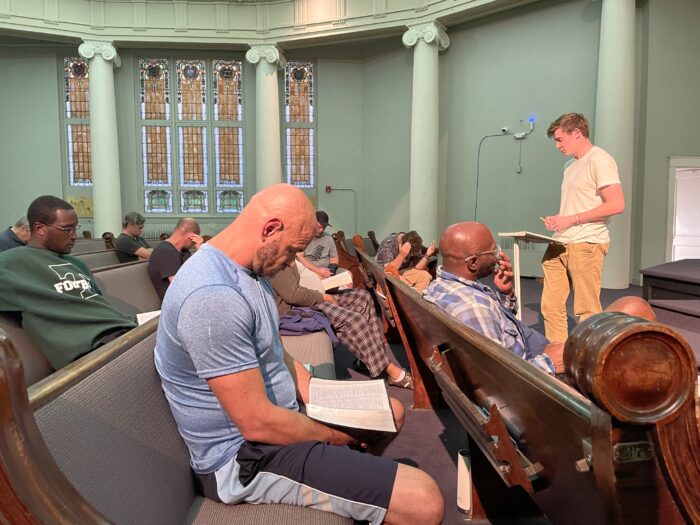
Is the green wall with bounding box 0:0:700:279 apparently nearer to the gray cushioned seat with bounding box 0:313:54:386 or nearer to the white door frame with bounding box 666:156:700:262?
the white door frame with bounding box 666:156:700:262

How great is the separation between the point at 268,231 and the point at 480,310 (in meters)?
0.95

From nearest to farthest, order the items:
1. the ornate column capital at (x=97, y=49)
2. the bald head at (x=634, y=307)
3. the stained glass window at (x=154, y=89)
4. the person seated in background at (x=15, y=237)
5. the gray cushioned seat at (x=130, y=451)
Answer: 1. the gray cushioned seat at (x=130, y=451)
2. the bald head at (x=634, y=307)
3. the person seated in background at (x=15, y=237)
4. the ornate column capital at (x=97, y=49)
5. the stained glass window at (x=154, y=89)

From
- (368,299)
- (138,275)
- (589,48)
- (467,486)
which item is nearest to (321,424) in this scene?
(467,486)

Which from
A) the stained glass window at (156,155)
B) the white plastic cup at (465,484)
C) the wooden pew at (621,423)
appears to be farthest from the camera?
the stained glass window at (156,155)

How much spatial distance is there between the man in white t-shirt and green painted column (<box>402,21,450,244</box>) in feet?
23.2

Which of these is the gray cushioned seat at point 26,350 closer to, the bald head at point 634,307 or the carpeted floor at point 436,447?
the carpeted floor at point 436,447

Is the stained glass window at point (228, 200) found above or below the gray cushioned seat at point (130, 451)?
above

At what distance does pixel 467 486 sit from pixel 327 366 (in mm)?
974

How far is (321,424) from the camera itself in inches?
62.2

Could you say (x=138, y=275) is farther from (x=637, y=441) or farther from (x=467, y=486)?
(x=637, y=441)

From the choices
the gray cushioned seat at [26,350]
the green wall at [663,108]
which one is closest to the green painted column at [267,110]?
the green wall at [663,108]

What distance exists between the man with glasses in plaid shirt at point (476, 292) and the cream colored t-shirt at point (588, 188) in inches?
48.4

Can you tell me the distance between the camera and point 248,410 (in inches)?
54.1

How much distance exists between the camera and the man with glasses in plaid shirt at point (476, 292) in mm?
2039
